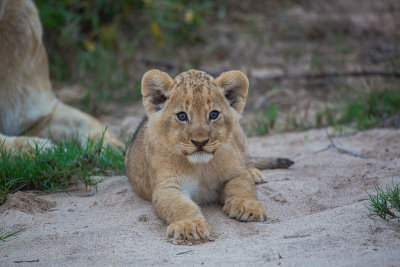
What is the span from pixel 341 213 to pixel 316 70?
4537 millimetres

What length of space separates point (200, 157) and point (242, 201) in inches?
16.1

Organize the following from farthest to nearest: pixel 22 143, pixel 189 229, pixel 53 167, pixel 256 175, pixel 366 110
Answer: pixel 366 110, pixel 22 143, pixel 53 167, pixel 256 175, pixel 189 229

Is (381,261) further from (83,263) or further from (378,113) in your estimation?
(378,113)

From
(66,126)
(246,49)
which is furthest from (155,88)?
(246,49)

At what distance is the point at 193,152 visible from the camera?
3.22m

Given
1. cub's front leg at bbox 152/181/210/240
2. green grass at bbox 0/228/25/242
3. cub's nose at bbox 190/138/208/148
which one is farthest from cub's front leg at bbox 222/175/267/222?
green grass at bbox 0/228/25/242

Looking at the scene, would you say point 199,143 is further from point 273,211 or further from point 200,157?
point 273,211

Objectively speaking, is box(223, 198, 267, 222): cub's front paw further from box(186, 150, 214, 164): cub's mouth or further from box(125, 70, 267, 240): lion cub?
box(186, 150, 214, 164): cub's mouth

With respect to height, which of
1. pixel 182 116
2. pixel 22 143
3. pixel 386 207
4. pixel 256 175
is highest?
pixel 182 116

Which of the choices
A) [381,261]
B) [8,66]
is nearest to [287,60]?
[8,66]

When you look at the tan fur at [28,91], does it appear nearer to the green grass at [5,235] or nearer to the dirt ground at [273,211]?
the dirt ground at [273,211]

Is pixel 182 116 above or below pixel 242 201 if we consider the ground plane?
above

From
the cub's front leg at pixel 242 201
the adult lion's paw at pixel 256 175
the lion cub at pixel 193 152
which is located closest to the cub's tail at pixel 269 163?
the adult lion's paw at pixel 256 175

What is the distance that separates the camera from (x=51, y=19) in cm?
747
